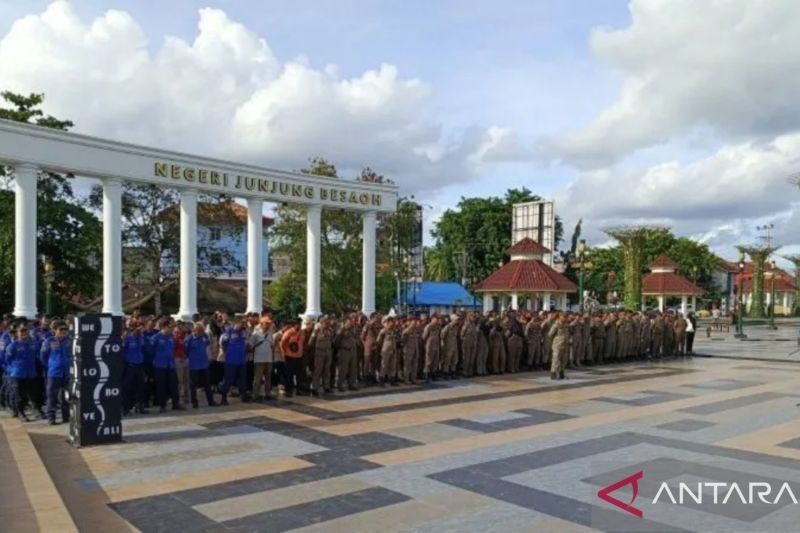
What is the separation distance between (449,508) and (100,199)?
87.3ft

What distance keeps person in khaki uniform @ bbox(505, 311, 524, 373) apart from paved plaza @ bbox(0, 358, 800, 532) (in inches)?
161

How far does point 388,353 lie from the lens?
50.4ft

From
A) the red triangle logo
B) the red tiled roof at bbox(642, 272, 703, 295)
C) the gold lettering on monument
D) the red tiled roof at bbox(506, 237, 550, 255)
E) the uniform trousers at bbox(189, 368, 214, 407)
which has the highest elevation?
the gold lettering on monument

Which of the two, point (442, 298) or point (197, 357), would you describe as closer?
point (197, 357)

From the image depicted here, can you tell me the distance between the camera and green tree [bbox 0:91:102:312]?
2709 centimetres

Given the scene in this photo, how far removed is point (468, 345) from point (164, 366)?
774 centimetres

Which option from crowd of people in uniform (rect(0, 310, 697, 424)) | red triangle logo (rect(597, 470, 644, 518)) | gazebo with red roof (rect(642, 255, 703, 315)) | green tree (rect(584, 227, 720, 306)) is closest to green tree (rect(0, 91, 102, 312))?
crowd of people in uniform (rect(0, 310, 697, 424))

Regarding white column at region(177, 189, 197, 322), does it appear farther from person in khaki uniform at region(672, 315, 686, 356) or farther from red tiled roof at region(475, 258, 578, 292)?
person in khaki uniform at region(672, 315, 686, 356)

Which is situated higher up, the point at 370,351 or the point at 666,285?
the point at 666,285

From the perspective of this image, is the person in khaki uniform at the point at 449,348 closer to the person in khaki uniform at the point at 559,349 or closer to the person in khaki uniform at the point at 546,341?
the person in khaki uniform at the point at 559,349

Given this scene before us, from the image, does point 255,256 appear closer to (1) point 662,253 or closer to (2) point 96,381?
(2) point 96,381

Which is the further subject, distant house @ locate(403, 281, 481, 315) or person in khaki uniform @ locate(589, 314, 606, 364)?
distant house @ locate(403, 281, 481, 315)

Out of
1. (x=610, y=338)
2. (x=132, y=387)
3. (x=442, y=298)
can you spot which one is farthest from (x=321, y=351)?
(x=442, y=298)

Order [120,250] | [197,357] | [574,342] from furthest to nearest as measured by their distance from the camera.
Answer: [574,342]
[120,250]
[197,357]
